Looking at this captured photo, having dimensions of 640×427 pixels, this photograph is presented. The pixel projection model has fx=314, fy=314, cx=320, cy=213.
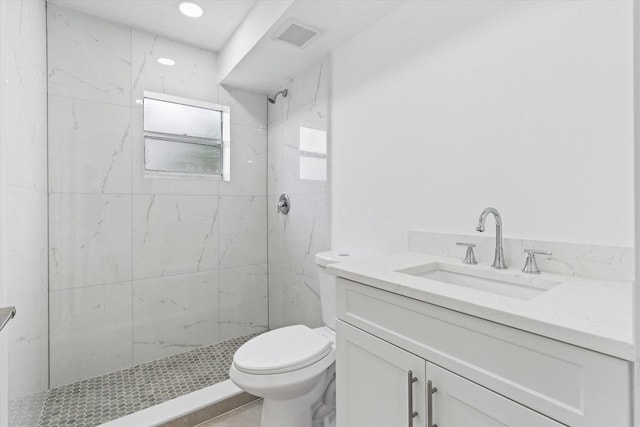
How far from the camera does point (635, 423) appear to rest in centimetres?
54

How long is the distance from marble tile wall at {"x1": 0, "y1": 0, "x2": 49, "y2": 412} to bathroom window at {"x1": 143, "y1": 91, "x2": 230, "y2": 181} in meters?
0.60

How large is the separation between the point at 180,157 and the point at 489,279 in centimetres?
223

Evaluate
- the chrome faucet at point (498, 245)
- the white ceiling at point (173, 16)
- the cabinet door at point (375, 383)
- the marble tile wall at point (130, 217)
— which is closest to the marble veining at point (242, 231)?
the marble tile wall at point (130, 217)

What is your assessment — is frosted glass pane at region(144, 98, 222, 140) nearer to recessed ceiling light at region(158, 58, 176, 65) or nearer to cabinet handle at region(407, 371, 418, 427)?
recessed ceiling light at region(158, 58, 176, 65)

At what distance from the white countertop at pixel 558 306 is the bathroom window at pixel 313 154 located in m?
1.18

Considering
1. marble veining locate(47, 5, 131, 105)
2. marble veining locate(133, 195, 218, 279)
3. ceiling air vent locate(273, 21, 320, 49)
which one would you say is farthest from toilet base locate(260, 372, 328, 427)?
marble veining locate(47, 5, 131, 105)

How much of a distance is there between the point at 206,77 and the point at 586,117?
2404 millimetres

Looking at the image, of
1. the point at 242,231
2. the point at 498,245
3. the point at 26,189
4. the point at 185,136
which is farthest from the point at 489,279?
the point at 185,136

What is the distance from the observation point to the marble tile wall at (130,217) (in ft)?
6.39

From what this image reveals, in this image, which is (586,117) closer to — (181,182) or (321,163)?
(321,163)

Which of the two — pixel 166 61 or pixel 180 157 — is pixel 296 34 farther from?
pixel 180 157

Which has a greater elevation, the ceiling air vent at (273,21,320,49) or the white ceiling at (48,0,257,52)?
the white ceiling at (48,0,257,52)

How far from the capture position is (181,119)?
2.42 m

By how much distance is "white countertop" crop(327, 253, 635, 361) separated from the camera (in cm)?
58
